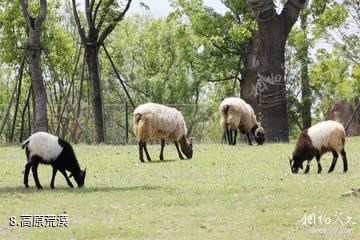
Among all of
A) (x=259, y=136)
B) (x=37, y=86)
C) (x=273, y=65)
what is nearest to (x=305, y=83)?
(x=273, y=65)

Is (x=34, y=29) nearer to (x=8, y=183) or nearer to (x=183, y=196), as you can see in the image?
(x=8, y=183)

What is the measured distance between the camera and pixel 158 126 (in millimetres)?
18438

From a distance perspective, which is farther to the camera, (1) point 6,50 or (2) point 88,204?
(1) point 6,50

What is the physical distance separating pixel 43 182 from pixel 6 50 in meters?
26.5

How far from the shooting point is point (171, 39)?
56812 millimetres

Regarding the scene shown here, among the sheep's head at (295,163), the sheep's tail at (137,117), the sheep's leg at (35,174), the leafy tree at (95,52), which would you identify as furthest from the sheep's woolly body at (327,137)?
the leafy tree at (95,52)

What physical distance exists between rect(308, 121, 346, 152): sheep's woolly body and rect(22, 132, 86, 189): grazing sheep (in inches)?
175

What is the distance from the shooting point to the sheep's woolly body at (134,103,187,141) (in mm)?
18281

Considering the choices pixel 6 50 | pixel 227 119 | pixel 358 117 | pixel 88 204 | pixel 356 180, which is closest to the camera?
pixel 88 204

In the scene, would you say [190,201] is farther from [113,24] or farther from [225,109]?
[113,24]

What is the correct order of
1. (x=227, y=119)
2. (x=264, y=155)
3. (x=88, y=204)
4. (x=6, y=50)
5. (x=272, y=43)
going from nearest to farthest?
(x=88, y=204) < (x=264, y=155) < (x=227, y=119) < (x=272, y=43) < (x=6, y=50)

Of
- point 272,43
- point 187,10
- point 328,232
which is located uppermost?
point 187,10

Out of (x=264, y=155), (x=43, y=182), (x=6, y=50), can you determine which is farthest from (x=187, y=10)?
(x=43, y=182)

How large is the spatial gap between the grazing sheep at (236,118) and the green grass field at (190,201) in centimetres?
681
